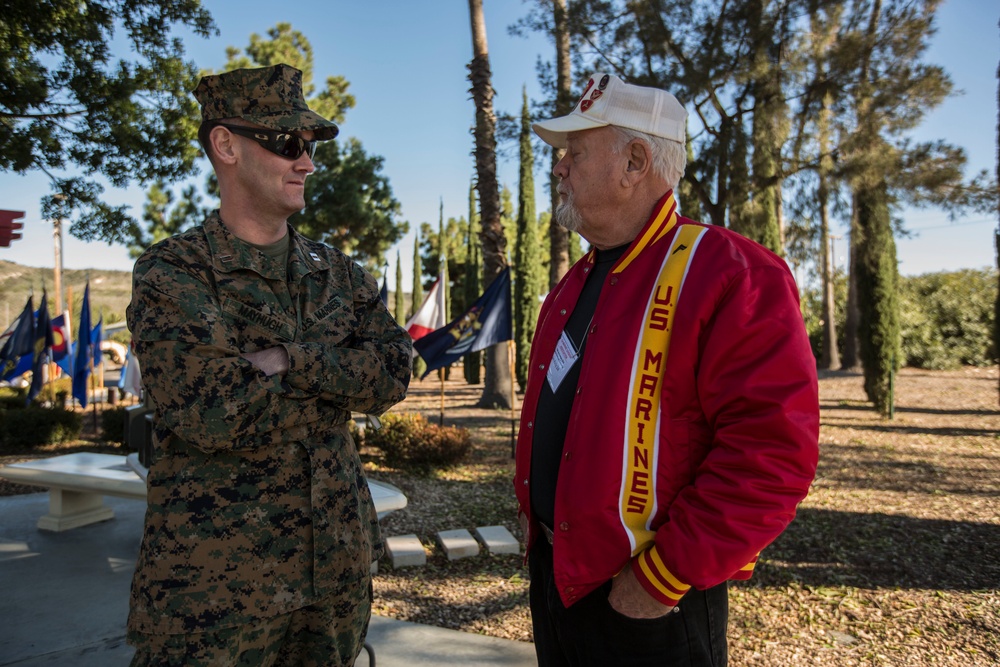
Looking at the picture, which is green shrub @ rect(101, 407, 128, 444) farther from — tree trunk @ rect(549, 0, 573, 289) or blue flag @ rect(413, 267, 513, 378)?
tree trunk @ rect(549, 0, 573, 289)

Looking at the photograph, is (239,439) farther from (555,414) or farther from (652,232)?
(652,232)

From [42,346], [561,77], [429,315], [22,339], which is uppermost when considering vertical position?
[561,77]

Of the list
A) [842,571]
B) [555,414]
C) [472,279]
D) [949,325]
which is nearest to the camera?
[555,414]

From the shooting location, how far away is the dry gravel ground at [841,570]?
370cm

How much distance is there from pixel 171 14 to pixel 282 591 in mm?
8051

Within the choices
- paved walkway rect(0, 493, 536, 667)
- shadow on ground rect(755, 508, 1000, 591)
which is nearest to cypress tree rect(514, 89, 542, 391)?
shadow on ground rect(755, 508, 1000, 591)

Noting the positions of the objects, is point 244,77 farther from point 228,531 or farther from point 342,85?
point 342,85

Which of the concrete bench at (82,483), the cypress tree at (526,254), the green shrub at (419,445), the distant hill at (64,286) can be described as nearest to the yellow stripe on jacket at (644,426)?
the concrete bench at (82,483)

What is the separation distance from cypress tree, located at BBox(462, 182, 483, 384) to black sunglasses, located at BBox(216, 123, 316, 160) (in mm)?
22815

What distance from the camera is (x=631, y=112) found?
1819 millimetres

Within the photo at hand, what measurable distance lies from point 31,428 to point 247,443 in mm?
10602

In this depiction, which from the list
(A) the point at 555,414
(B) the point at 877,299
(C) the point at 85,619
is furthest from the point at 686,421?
(B) the point at 877,299

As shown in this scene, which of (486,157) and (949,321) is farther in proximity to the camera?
(949,321)

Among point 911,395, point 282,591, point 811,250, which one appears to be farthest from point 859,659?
point 911,395
